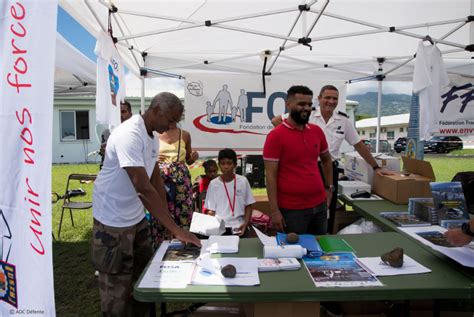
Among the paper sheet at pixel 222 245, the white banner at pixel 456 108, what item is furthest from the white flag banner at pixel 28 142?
the white banner at pixel 456 108

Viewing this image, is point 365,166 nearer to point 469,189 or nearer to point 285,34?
point 469,189

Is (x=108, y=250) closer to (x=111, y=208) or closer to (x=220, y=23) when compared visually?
(x=111, y=208)

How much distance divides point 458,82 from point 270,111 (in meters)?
2.56

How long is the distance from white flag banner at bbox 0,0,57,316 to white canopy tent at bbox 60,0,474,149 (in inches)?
83.2

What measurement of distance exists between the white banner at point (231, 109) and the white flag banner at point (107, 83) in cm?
226

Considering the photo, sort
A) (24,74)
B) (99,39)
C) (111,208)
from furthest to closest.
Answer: (99,39) < (111,208) < (24,74)

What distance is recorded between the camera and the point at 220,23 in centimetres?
394

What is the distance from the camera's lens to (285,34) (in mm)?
4668

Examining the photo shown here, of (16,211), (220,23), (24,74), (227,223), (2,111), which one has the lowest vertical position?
(227,223)

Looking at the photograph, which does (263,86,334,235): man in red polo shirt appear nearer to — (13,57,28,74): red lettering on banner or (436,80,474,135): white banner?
(13,57,28,74): red lettering on banner

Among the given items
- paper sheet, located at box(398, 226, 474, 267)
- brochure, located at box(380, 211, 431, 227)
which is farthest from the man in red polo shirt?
paper sheet, located at box(398, 226, 474, 267)

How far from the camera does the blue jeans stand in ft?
7.95

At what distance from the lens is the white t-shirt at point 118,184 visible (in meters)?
1.70

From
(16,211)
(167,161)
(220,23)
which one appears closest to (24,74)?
(16,211)
